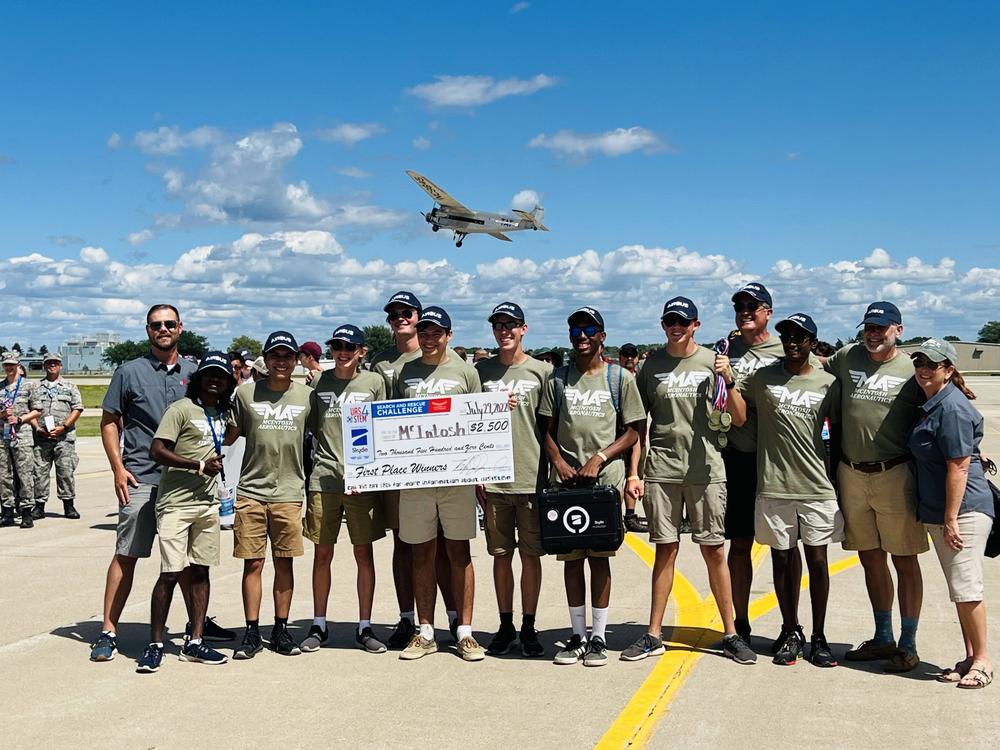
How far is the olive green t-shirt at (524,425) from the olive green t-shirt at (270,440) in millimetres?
1312

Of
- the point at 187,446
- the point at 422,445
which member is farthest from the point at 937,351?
the point at 187,446

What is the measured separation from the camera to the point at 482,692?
5684 mm

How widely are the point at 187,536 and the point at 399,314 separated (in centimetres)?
217

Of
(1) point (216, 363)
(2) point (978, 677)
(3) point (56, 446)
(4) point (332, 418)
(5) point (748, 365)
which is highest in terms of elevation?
(1) point (216, 363)

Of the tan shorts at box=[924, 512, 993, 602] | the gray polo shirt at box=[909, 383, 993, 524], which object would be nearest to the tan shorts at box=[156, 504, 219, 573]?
the gray polo shirt at box=[909, 383, 993, 524]

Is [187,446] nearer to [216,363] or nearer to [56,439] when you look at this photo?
[216,363]

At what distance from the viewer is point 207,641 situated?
6949 millimetres

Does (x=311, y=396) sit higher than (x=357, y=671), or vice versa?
(x=311, y=396)

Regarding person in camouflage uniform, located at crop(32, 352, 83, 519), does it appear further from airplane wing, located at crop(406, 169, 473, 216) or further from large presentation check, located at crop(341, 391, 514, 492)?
airplane wing, located at crop(406, 169, 473, 216)

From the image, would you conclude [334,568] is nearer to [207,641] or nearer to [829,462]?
[207,641]

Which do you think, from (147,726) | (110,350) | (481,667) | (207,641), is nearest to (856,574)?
(481,667)

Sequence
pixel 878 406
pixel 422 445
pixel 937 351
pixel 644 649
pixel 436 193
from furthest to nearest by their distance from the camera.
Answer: pixel 436 193, pixel 422 445, pixel 644 649, pixel 878 406, pixel 937 351

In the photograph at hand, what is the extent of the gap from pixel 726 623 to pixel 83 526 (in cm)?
882

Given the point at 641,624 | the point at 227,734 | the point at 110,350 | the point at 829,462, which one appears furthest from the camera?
the point at 110,350
